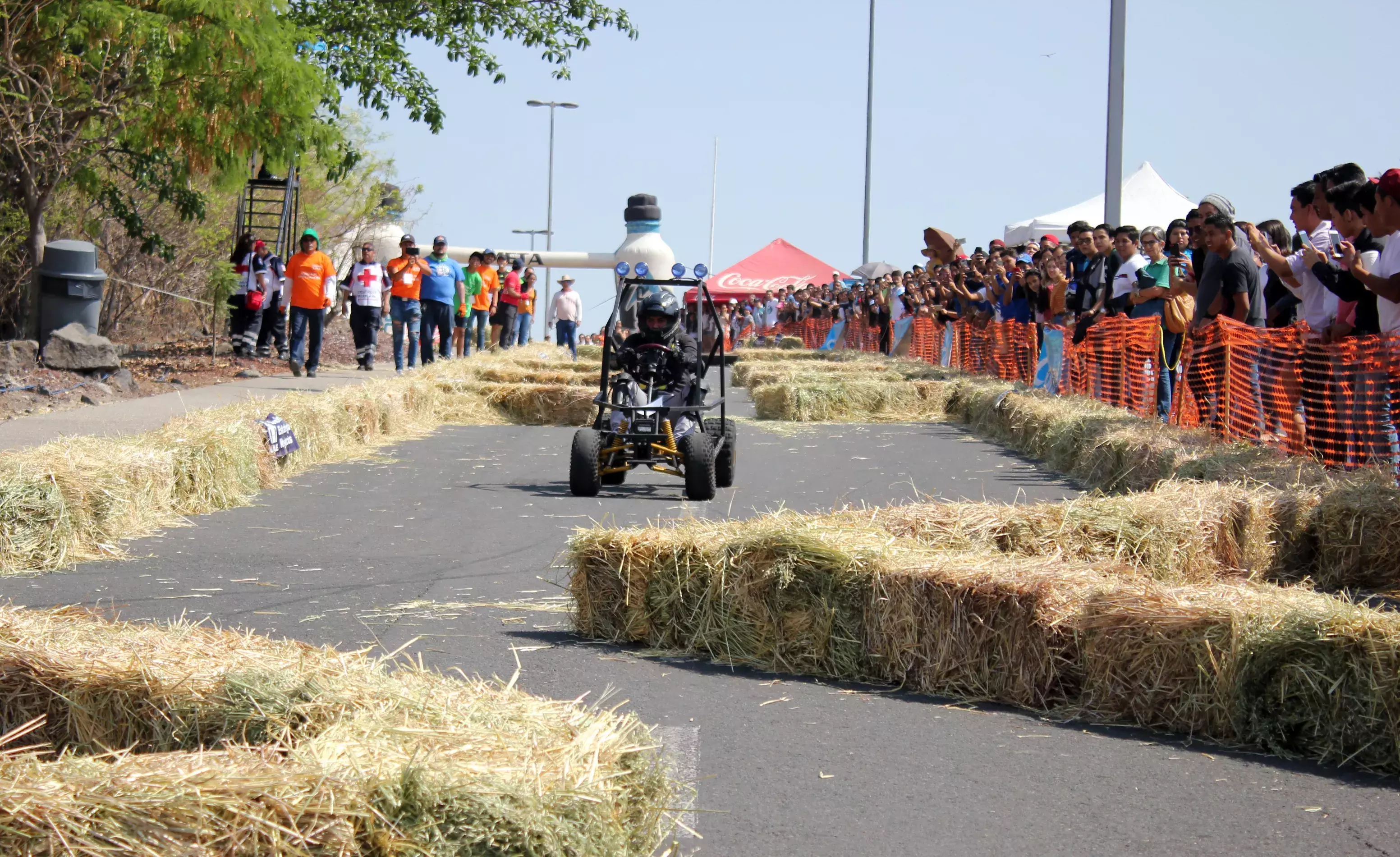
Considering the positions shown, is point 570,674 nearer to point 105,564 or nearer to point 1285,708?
point 1285,708

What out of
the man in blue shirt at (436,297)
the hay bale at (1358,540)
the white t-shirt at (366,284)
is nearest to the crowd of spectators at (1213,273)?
the hay bale at (1358,540)

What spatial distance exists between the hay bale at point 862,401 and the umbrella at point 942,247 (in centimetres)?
782

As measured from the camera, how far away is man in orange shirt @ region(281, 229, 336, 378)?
57.7 feet

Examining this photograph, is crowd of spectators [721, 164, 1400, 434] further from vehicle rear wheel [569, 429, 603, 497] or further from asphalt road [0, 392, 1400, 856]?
vehicle rear wheel [569, 429, 603, 497]

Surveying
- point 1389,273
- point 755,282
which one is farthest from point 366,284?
point 755,282

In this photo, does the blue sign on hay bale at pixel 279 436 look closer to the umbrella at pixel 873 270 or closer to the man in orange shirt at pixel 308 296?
the man in orange shirt at pixel 308 296

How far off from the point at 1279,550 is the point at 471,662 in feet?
12.3

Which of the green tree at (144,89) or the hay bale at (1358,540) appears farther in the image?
the green tree at (144,89)

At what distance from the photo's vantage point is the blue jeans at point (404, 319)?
2028 cm

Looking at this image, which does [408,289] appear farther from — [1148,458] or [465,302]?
[1148,458]

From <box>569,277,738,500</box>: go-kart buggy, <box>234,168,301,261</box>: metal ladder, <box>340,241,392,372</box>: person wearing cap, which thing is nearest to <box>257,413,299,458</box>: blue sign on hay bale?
<box>569,277,738,500</box>: go-kart buggy

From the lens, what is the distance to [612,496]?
33.6 feet

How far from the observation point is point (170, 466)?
865cm

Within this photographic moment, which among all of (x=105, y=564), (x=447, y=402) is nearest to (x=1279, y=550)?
(x=105, y=564)
